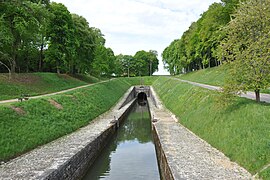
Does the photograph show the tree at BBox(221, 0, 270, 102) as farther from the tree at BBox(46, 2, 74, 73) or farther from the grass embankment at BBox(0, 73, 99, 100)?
the tree at BBox(46, 2, 74, 73)

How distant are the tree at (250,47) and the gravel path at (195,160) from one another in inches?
138

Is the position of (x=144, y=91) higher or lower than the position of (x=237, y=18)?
lower

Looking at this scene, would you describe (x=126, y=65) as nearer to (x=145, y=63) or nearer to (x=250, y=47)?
(x=145, y=63)

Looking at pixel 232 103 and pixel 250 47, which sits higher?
pixel 250 47

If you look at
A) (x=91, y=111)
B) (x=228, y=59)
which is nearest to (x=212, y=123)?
(x=228, y=59)

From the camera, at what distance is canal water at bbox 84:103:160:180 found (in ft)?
38.3

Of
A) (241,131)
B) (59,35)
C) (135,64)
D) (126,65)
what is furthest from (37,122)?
(135,64)

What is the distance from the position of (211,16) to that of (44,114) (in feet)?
103

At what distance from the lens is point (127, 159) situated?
47.1ft

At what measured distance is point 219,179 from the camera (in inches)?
298

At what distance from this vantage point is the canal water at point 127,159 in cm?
1168

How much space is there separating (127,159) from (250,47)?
9.12m

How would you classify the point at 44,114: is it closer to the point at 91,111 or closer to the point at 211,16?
the point at 91,111

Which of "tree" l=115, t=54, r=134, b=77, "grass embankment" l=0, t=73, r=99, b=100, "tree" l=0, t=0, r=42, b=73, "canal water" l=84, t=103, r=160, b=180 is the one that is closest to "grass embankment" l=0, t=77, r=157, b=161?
"canal water" l=84, t=103, r=160, b=180
